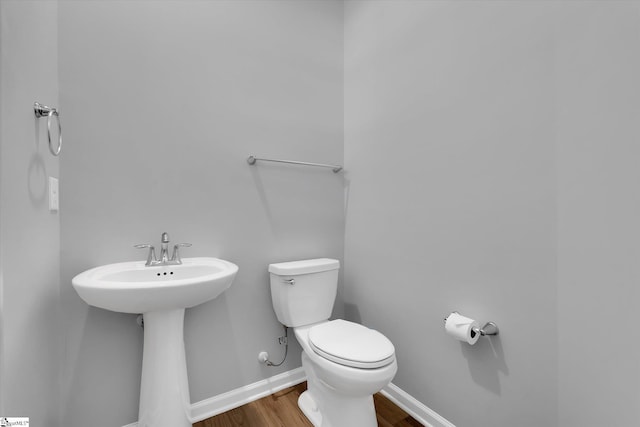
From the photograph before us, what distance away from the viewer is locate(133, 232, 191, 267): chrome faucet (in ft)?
4.04

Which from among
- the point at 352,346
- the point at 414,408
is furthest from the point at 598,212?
the point at 414,408

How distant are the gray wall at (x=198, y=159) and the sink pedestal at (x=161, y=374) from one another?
19cm

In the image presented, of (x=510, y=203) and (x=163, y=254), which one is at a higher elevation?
(x=510, y=203)

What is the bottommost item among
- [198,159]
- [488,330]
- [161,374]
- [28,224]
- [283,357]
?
[283,357]

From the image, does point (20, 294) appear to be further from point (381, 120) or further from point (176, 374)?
point (381, 120)

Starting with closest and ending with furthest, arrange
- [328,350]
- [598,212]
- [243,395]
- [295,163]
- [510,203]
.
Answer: [598,212] → [510,203] → [328,350] → [243,395] → [295,163]

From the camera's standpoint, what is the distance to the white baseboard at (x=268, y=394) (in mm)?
1359

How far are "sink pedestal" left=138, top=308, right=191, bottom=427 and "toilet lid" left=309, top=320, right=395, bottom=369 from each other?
1.94 feet

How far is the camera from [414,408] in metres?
1.42

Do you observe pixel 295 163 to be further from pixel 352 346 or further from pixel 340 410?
pixel 340 410

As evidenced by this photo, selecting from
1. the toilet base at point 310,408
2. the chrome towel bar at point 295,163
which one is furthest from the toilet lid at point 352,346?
the chrome towel bar at point 295,163

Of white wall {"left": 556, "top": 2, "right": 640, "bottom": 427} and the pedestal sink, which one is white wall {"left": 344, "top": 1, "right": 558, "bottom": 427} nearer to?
white wall {"left": 556, "top": 2, "right": 640, "bottom": 427}

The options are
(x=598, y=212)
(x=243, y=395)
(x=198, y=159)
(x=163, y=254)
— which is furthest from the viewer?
(x=243, y=395)

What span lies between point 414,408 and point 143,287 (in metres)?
1.41
